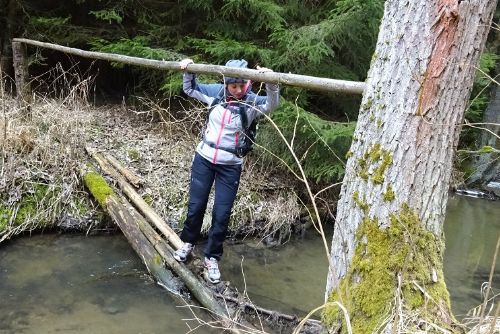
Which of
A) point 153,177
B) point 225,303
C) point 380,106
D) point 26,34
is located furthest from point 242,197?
point 26,34

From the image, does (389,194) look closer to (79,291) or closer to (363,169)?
(363,169)

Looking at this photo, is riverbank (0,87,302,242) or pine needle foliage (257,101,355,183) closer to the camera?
riverbank (0,87,302,242)

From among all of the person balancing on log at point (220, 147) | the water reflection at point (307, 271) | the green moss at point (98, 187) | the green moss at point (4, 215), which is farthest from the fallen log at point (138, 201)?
the green moss at point (4, 215)

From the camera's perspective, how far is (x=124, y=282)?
4527 millimetres

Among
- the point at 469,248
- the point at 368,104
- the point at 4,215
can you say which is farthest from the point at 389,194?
the point at 469,248

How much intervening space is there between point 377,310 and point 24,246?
4.07 m

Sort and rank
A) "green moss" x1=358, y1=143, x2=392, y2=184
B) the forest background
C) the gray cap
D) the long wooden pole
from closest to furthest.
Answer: "green moss" x1=358, y1=143, x2=392, y2=184
the long wooden pole
the gray cap
the forest background

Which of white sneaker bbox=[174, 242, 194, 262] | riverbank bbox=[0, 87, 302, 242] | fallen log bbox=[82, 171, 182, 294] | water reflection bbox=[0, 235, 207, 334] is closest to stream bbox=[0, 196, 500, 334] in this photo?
water reflection bbox=[0, 235, 207, 334]

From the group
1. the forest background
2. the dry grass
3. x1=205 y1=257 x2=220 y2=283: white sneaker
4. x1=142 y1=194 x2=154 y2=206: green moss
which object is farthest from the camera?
the forest background

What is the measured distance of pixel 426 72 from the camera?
225 cm

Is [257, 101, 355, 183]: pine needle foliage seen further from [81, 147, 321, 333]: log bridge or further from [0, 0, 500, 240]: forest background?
[81, 147, 321, 333]: log bridge

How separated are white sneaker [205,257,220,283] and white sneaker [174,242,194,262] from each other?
0.68ft

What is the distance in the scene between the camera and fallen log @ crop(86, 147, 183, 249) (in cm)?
472

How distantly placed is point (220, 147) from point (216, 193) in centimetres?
44
